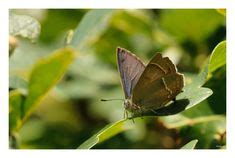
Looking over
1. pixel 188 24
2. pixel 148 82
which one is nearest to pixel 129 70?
pixel 148 82

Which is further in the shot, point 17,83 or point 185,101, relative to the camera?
point 17,83

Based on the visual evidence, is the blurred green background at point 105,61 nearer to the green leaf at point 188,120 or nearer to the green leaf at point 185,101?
the green leaf at point 188,120

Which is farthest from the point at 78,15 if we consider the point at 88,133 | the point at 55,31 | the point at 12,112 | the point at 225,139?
the point at 225,139

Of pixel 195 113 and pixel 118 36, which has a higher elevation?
pixel 118 36

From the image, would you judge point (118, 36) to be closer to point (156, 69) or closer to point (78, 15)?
point (78, 15)

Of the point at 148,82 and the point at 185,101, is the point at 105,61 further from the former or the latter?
the point at 185,101
